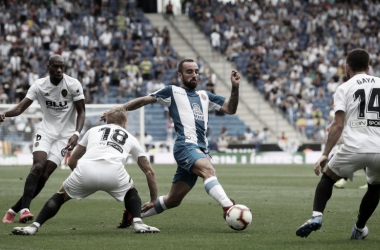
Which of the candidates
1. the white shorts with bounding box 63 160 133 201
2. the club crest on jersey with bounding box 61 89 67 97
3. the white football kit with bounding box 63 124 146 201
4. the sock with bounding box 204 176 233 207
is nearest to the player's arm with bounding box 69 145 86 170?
the white football kit with bounding box 63 124 146 201

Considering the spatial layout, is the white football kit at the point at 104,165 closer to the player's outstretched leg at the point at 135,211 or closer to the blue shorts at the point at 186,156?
the player's outstretched leg at the point at 135,211

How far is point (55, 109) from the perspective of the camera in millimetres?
11844

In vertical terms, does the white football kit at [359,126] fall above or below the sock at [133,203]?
above

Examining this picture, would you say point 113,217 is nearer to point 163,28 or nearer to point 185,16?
point 163,28

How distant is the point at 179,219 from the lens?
467 inches

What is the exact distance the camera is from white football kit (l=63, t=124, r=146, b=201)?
9312 mm

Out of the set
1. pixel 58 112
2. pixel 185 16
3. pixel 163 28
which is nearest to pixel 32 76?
pixel 163 28

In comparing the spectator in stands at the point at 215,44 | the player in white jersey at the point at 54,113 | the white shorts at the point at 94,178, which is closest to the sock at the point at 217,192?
the white shorts at the point at 94,178

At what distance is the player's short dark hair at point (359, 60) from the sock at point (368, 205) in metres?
1.38

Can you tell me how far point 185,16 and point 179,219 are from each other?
36905 mm

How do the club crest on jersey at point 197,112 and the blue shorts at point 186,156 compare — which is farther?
the club crest on jersey at point 197,112

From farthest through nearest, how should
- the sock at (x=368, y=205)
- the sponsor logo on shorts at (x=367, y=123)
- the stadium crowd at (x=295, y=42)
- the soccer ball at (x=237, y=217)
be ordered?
1. the stadium crowd at (x=295, y=42)
2. the soccer ball at (x=237, y=217)
3. the sock at (x=368, y=205)
4. the sponsor logo on shorts at (x=367, y=123)

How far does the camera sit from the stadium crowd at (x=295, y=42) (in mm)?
41625

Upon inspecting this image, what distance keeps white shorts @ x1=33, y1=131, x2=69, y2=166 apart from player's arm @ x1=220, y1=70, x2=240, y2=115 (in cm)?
256
